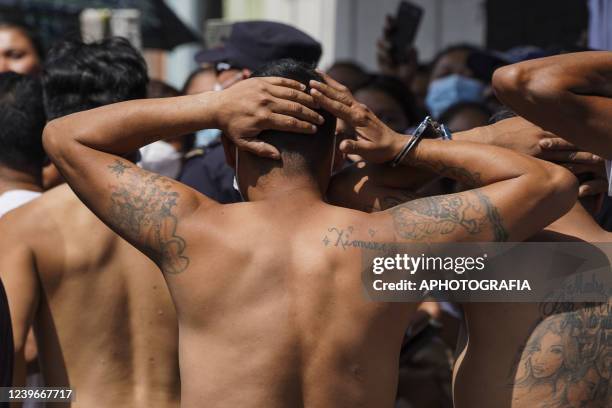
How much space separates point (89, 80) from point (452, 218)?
68.9 inches

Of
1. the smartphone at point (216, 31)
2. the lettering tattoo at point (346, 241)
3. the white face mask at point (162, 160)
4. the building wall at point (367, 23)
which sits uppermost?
the lettering tattoo at point (346, 241)

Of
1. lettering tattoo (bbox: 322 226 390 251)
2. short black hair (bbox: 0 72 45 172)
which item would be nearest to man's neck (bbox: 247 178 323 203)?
lettering tattoo (bbox: 322 226 390 251)

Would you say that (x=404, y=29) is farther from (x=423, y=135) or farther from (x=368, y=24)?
(x=423, y=135)

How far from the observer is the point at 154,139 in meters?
2.92

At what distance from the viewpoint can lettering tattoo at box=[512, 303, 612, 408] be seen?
283 centimetres

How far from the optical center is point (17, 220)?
3334mm

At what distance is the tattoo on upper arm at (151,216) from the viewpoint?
106 inches

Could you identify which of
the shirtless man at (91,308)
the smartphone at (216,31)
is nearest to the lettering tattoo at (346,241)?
the shirtless man at (91,308)

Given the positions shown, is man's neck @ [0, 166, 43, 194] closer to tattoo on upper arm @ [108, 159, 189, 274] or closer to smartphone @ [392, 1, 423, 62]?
tattoo on upper arm @ [108, 159, 189, 274]

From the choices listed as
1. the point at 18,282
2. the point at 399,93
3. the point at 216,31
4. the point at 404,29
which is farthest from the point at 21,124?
the point at 404,29

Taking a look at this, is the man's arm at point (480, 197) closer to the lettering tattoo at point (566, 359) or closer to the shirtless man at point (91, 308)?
the lettering tattoo at point (566, 359)

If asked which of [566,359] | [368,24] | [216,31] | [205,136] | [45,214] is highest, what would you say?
[45,214]

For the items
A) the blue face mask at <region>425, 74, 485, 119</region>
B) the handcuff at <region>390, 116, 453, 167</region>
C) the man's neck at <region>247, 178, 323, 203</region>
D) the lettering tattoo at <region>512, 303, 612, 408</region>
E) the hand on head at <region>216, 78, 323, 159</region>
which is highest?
the hand on head at <region>216, 78, 323, 159</region>

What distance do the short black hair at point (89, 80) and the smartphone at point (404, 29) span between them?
336cm
